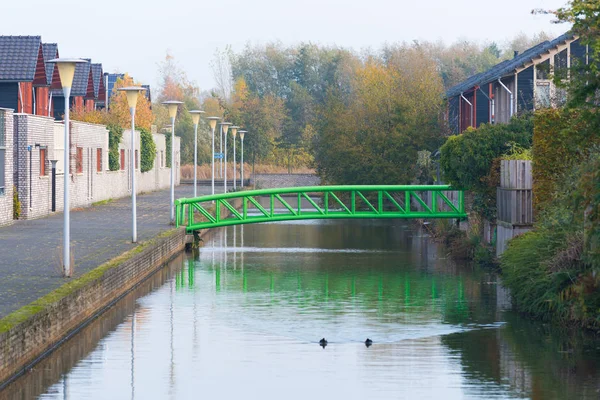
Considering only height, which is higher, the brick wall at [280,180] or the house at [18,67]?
the house at [18,67]

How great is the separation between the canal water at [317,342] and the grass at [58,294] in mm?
692

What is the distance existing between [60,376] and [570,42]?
99.5 ft

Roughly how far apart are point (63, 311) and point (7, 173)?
63.4 feet

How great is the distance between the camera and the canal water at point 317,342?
46.6 feet

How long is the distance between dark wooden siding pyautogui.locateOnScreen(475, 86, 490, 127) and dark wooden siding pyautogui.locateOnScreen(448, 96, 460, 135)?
15.9ft

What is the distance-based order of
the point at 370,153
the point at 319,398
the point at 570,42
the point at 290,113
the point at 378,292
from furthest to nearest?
the point at 290,113 < the point at 370,153 < the point at 570,42 < the point at 378,292 < the point at 319,398

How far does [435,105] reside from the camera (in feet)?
179

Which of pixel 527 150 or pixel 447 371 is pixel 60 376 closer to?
pixel 447 371

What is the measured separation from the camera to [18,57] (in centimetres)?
4931

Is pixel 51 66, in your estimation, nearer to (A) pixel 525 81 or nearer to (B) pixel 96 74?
(B) pixel 96 74

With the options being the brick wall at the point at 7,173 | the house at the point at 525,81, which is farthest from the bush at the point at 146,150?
the brick wall at the point at 7,173

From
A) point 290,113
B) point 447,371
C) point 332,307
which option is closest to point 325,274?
point 332,307

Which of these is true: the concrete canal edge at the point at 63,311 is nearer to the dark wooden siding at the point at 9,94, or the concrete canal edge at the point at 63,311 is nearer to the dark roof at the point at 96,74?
the dark wooden siding at the point at 9,94

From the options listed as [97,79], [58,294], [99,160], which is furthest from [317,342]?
[97,79]
